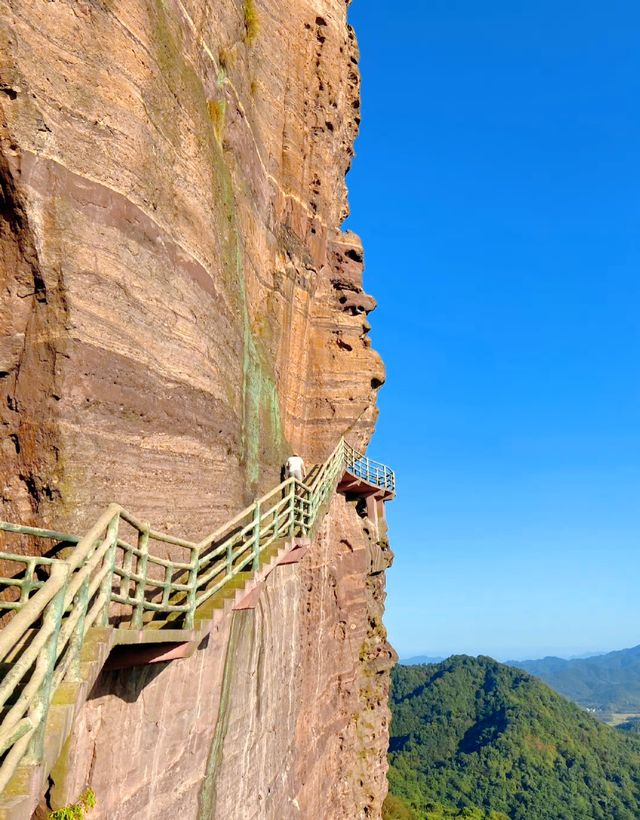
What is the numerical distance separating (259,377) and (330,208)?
10574 mm

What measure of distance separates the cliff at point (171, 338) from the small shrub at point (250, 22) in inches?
3.7

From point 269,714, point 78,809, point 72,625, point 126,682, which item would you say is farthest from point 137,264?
point 269,714

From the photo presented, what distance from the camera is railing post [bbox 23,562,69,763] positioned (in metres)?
4.49

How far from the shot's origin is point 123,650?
297 inches

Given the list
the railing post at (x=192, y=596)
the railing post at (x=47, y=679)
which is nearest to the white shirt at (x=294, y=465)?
the railing post at (x=192, y=596)

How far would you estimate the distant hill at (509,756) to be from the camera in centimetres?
10831

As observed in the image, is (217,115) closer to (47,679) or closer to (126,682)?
(126,682)

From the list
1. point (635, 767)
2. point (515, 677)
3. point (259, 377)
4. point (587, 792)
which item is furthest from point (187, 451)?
point (515, 677)

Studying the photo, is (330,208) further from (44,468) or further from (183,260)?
(44,468)

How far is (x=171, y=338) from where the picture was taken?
10938 mm

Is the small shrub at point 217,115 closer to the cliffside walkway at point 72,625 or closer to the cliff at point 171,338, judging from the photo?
the cliff at point 171,338

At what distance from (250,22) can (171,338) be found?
12838 mm

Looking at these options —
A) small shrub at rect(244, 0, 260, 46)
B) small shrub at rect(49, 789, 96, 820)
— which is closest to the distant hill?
small shrub at rect(49, 789, 96, 820)

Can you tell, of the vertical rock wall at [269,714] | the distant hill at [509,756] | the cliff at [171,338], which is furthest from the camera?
the distant hill at [509,756]
